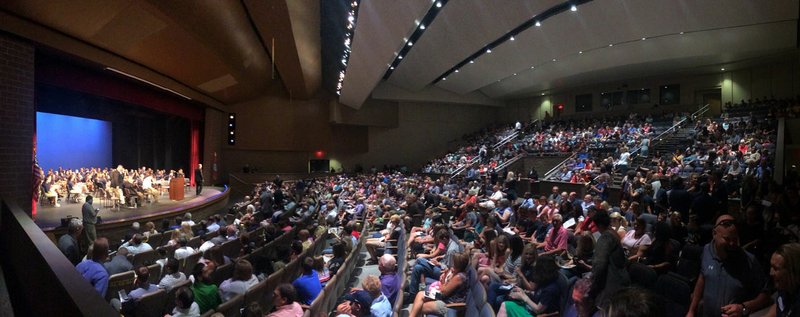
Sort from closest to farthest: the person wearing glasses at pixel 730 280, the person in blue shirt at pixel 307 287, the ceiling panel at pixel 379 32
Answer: the person wearing glasses at pixel 730 280, the person in blue shirt at pixel 307 287, the ceiling panel at pixel 379 32

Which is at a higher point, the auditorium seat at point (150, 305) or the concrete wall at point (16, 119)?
the concrete wall at point (16, 119)

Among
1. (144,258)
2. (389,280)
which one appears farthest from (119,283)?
(389,280)

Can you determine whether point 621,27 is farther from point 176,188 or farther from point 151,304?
point 176,188

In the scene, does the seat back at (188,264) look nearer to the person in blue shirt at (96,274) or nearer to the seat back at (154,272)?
the seat back at (154,272)

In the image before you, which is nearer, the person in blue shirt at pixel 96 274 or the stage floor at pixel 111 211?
the person in blue shirt at pixel 96 274

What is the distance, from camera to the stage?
9367 mm

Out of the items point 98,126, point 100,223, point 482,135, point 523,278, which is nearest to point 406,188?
point 100,223

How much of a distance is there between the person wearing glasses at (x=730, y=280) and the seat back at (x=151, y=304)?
4252 mm

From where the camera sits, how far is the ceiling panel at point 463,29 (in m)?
13.5

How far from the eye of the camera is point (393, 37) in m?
12.6

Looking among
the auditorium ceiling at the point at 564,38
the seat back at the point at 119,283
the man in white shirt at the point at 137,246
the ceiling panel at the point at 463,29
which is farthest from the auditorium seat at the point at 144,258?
the ceiling panel at the point at 463,29

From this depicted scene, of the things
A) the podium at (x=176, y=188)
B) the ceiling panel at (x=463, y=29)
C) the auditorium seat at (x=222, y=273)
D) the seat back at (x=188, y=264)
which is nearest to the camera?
the auditorium seat at (x=222, y=273)

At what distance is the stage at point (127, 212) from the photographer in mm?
9367

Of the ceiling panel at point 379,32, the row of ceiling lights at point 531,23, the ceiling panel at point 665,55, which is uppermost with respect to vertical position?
the row of ceiling lights at point 531,23
